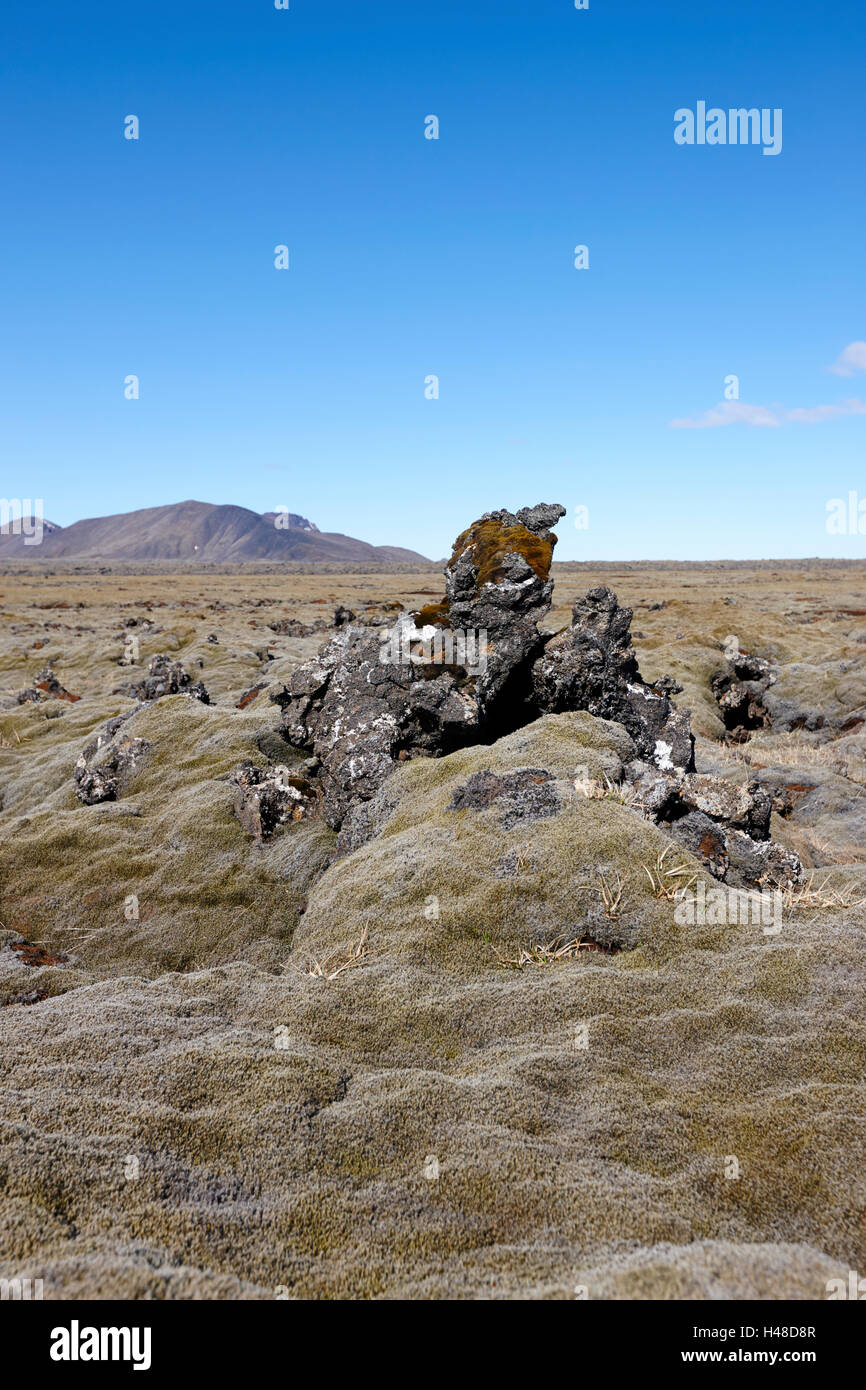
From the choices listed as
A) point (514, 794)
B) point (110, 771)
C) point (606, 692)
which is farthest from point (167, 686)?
point (514, 794)

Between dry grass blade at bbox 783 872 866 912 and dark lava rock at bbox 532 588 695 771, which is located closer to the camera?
dry grass blade at bbox 783 872 866 912

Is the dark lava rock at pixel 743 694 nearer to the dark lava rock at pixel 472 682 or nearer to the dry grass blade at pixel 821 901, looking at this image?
the dark lava rock at pixel 472 682

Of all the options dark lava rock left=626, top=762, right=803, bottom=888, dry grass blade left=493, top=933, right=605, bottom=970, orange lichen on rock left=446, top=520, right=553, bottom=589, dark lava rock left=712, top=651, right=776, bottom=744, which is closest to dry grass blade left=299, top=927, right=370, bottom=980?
dry grass blade left=493, top=933, right=605, bottom=970

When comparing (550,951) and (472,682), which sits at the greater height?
(472,682)

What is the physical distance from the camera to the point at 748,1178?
200 inches

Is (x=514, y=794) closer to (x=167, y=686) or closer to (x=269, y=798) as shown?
(x=269, y=798)

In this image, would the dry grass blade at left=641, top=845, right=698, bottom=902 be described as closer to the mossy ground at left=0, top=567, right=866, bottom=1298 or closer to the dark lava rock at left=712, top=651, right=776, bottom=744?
the mossy ground at left=0, top=567, right=866, bottom=1298

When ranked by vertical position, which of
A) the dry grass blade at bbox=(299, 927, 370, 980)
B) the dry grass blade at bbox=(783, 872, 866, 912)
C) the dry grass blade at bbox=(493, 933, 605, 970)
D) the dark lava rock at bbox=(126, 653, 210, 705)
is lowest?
the dry grass blade at bbox=(299, 927, 370, 980)

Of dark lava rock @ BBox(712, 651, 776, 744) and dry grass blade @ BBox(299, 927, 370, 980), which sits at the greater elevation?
dark lava rock @ BBox(712, 651, 776, 744)

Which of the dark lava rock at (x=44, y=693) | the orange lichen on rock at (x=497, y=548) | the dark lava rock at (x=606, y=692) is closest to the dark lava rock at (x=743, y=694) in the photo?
the dark lava rock at (x=606, y=692)

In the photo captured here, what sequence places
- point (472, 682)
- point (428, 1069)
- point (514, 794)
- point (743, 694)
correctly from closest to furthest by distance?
point (428, 1069), point (514, 794), point (472, 682), point (743, 694)

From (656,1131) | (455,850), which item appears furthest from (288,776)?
(656,1131)

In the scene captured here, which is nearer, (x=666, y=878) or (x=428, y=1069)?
(x=428, y=1069)
